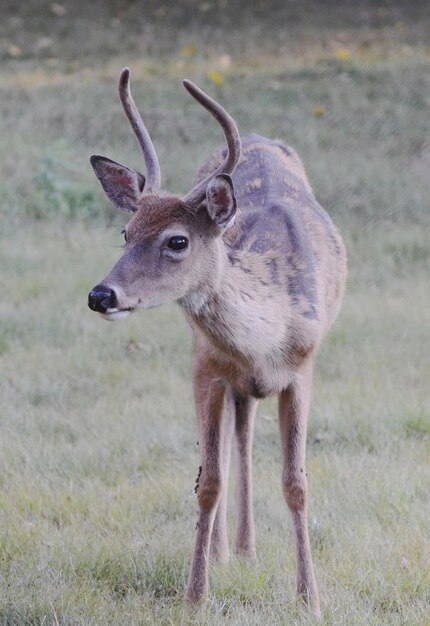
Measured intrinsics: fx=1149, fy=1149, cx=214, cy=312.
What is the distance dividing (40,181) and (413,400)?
5297mm

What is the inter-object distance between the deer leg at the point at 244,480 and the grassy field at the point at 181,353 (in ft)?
0.26

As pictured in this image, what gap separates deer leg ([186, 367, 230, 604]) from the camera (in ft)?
14.3

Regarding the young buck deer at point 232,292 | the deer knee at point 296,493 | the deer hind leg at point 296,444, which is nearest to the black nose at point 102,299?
the young buck deer at point 232,292

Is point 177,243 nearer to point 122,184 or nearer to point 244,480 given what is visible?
point 122,184

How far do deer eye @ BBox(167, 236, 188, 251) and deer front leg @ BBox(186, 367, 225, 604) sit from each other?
68cm

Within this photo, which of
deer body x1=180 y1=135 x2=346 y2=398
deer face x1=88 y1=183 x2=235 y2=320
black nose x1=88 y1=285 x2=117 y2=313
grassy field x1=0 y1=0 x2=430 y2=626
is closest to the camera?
black nose x1=88 y1=285 x2=117 y2=313

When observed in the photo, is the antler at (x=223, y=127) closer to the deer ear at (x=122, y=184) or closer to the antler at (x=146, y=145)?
the antler at (x=146, y=145)

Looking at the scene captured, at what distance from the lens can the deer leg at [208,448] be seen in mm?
4344

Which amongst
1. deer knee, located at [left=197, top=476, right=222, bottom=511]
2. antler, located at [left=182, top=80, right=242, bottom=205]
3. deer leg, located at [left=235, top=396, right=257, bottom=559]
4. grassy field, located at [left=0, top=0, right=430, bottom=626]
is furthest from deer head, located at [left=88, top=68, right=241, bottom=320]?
grassy field, located at [left=0, top=0, right=430, bottom=626]

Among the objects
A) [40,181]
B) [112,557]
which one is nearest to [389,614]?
[112,557]

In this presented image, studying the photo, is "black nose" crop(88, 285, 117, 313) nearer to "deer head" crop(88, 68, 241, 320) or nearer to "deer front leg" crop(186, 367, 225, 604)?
"deer head" crop(88, 68, 241, 320)

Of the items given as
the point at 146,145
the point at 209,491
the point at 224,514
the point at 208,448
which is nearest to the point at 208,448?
the point at 208,448

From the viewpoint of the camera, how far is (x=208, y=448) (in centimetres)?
441

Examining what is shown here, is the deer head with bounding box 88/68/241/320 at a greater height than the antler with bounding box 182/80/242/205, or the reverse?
the antler with bounding box 182/80/242/205
